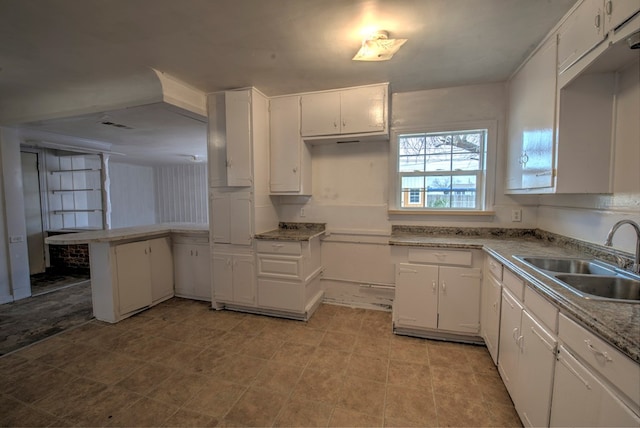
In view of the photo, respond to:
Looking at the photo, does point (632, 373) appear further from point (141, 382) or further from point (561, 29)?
point (141, 382)

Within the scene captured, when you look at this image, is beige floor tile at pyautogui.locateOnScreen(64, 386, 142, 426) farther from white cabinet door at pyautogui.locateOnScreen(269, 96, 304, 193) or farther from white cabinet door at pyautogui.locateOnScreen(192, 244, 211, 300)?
white cabinet door at pyautogui.locateOnScreen(269, 96, 304, 193)

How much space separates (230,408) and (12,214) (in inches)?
160

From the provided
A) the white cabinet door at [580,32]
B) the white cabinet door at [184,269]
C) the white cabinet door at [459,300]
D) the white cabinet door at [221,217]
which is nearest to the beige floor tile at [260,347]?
the white cabinet door at [221,217]

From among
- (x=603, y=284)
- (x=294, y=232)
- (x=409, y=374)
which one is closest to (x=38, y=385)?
(x=294, y=232)

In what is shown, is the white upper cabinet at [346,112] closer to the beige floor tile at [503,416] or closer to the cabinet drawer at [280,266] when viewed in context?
the cabinet drawer at [280,266]

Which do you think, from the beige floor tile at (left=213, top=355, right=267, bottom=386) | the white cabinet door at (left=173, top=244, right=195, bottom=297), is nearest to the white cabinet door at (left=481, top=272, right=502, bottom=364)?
the beige floor tile at (left=213, top=355, right=267, bottom=386)

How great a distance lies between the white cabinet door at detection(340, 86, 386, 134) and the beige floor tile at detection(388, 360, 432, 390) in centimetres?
215

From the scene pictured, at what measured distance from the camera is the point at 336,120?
9.29 feet

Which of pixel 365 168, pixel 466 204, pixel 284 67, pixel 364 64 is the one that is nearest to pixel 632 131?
pixel 466 204

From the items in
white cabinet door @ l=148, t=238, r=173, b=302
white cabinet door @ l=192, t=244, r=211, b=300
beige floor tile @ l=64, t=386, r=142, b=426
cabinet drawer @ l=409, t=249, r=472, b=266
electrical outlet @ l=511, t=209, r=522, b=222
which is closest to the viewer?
beige floor tile @ l=64, t=386, r=142, b=426

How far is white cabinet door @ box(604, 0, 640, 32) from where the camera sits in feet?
3.83

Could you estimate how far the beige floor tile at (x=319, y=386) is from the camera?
1.77 m

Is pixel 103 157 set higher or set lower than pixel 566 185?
higher

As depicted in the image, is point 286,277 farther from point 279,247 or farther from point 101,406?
point 101,406
